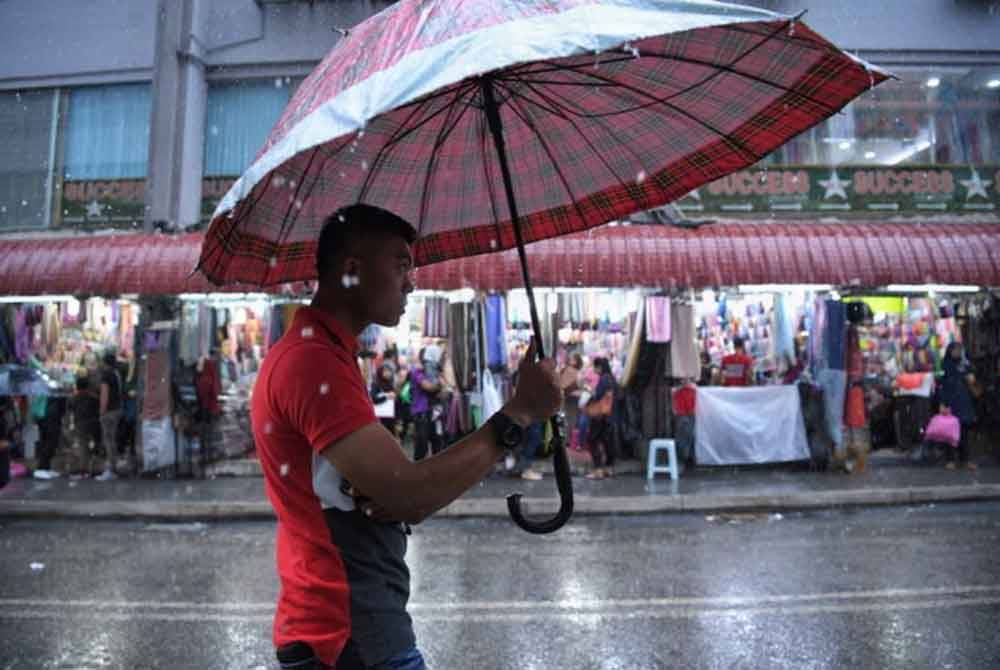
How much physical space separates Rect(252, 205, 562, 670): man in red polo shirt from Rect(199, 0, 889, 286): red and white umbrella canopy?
0.49 m

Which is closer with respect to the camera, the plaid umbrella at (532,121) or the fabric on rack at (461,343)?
the plaid umbrella at (532,121)

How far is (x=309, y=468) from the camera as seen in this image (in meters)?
1.82

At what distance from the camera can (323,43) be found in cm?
1587

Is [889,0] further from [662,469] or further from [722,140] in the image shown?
[722,140]

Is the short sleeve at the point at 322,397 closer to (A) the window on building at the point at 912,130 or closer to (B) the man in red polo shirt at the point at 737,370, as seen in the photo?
(B) the man in red polo shirt at the point at 737,370

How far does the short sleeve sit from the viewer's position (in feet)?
5.65

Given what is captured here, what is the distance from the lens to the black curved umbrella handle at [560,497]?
7.19 ft

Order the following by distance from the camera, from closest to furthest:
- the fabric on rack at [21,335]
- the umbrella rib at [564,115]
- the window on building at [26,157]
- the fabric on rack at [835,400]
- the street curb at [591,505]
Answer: the umbrella rib at [564,115]
the street curb at [591,505]
the fabric on rack at [835,400]
the fabric on rack at [21,335]
the window on building at [26,157]

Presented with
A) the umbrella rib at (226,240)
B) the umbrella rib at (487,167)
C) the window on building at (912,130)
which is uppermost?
the window on building at (912,130)

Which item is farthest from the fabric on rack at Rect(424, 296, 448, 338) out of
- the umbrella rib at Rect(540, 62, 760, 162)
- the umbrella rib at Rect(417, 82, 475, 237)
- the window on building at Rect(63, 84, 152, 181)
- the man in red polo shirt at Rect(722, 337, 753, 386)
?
the umbrella rib at Rect(540, 62, 760, 162)

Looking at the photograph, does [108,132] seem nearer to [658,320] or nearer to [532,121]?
[658,320]

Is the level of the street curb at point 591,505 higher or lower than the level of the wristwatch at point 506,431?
lower

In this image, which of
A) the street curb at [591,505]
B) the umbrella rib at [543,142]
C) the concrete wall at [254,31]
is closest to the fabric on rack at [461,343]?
the street curb at [591,505]

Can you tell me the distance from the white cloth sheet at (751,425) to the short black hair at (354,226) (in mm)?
11001
